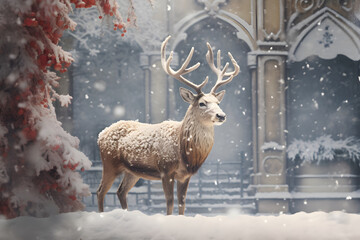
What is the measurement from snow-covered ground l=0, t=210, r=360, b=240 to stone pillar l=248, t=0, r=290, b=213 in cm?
707

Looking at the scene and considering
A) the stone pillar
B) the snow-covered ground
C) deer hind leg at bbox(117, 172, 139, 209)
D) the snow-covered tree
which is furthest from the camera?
the stone pillar

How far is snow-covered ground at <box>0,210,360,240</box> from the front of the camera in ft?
8.69

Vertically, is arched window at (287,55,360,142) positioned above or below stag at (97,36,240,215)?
above

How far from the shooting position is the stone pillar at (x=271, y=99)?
9898mm

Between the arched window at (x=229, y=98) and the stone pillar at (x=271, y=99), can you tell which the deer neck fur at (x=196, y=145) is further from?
the arched window at (x=229, y=98)

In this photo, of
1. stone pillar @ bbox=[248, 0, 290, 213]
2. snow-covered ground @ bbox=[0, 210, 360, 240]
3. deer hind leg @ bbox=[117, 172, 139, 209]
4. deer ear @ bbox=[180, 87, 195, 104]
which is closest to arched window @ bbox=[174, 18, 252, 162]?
stone pillar @ bbox=[248, 0, 290, 213]

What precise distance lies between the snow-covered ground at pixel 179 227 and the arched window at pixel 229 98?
8.97m

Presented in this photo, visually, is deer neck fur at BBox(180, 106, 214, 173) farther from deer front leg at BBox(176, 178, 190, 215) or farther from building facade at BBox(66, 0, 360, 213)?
building facade at BBox(66, 0, 360, 213)

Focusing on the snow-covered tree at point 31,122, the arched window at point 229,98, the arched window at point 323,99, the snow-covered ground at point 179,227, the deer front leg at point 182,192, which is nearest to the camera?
the snow-covered ground at point 179,227

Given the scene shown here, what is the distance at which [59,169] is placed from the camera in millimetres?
3328

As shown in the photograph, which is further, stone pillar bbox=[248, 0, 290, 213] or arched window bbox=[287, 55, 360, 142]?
arched window bbox=[287, 55, 360, 142]

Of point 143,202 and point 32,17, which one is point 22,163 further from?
point 143,202

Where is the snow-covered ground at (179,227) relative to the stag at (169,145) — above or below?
below

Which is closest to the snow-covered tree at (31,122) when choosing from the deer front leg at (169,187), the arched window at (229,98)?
the deer front leg at (169,187)
